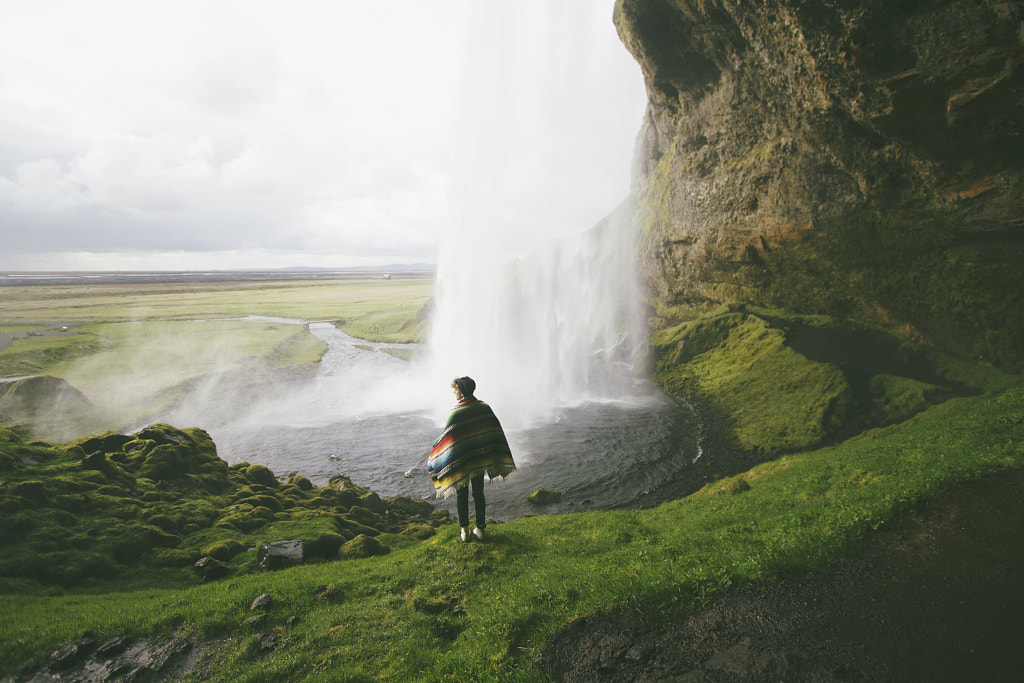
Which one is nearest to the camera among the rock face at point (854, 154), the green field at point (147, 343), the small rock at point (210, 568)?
the small rock at point (210, 568)

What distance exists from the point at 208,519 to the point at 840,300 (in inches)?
1444

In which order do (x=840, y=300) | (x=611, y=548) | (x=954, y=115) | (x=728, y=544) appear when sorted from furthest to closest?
1. (x=840, y=300)
2. (x=954, y=115)
3. (x=611, y=548)
4. (x=728, y=544)

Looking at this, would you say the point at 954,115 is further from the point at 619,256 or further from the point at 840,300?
the point at 619,256

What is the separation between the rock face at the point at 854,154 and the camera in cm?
1664

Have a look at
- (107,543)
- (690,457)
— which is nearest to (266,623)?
(107,543)

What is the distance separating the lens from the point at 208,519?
1513cm

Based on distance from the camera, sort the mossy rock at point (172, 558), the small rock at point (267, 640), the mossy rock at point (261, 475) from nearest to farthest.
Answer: the small rock at point (267, 640) → the mossy rock at point (172, 558) → the mossy rock at point (261, 475)

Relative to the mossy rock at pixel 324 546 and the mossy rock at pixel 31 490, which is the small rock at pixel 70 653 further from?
the mossy rock at pixel 31 490

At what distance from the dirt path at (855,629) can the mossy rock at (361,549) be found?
8.39 m

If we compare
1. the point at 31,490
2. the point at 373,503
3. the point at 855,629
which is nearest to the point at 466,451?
the point at 855,629

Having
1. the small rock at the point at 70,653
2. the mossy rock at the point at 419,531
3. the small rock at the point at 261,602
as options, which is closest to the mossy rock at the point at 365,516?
the mossy rock at the point at 419,531

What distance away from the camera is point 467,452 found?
33.6 ft

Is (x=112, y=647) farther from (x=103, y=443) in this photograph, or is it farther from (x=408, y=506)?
(x=103, y=443)

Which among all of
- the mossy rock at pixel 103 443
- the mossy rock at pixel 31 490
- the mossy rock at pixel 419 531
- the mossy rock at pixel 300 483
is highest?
the mossy rock at pixel 31 490
